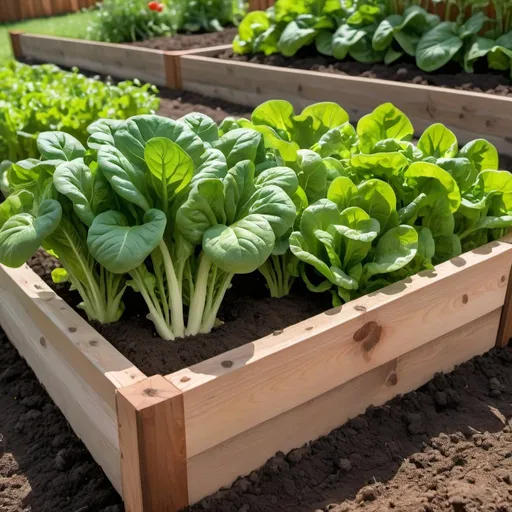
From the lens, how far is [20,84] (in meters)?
4.44

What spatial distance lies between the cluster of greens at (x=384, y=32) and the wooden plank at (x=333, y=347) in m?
2.92

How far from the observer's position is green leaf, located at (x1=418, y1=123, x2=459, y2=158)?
2.55 m

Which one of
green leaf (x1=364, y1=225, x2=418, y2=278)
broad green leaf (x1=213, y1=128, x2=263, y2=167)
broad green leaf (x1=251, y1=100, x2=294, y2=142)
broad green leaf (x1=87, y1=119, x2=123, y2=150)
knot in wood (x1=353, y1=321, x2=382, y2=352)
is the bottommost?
knot in wood (x1=353, y1=321, x2=382, y2=352)

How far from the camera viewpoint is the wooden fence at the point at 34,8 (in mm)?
15180

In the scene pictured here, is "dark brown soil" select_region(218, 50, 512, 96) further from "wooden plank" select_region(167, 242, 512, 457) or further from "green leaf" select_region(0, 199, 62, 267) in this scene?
"green leaf" select_region(0, 199, 62, 267)

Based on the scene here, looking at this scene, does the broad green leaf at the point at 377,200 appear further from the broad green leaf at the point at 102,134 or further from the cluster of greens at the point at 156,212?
the broad green leaf at the point at 102,134

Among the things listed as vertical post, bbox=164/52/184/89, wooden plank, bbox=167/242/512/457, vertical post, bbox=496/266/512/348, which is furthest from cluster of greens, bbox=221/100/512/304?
vertical post, bbox=164/52/184/89

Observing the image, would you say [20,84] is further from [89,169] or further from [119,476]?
[119,476]

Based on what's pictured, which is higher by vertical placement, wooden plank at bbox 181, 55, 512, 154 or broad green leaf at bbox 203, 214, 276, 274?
broad green leaf at bbox 203, 214, 276, 274

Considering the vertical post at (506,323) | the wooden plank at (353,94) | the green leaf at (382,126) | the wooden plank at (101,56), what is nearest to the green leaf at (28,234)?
the green leaf at (382,126)

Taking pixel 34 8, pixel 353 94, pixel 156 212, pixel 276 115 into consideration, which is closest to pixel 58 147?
pixel 156 212

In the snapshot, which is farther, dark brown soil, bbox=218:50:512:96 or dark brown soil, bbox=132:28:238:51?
dark brown soil, bbox=132:28:238:51

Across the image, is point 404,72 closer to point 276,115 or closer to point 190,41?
point 276,115

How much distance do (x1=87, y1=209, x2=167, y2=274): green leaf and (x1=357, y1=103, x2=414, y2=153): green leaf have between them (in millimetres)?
1125
